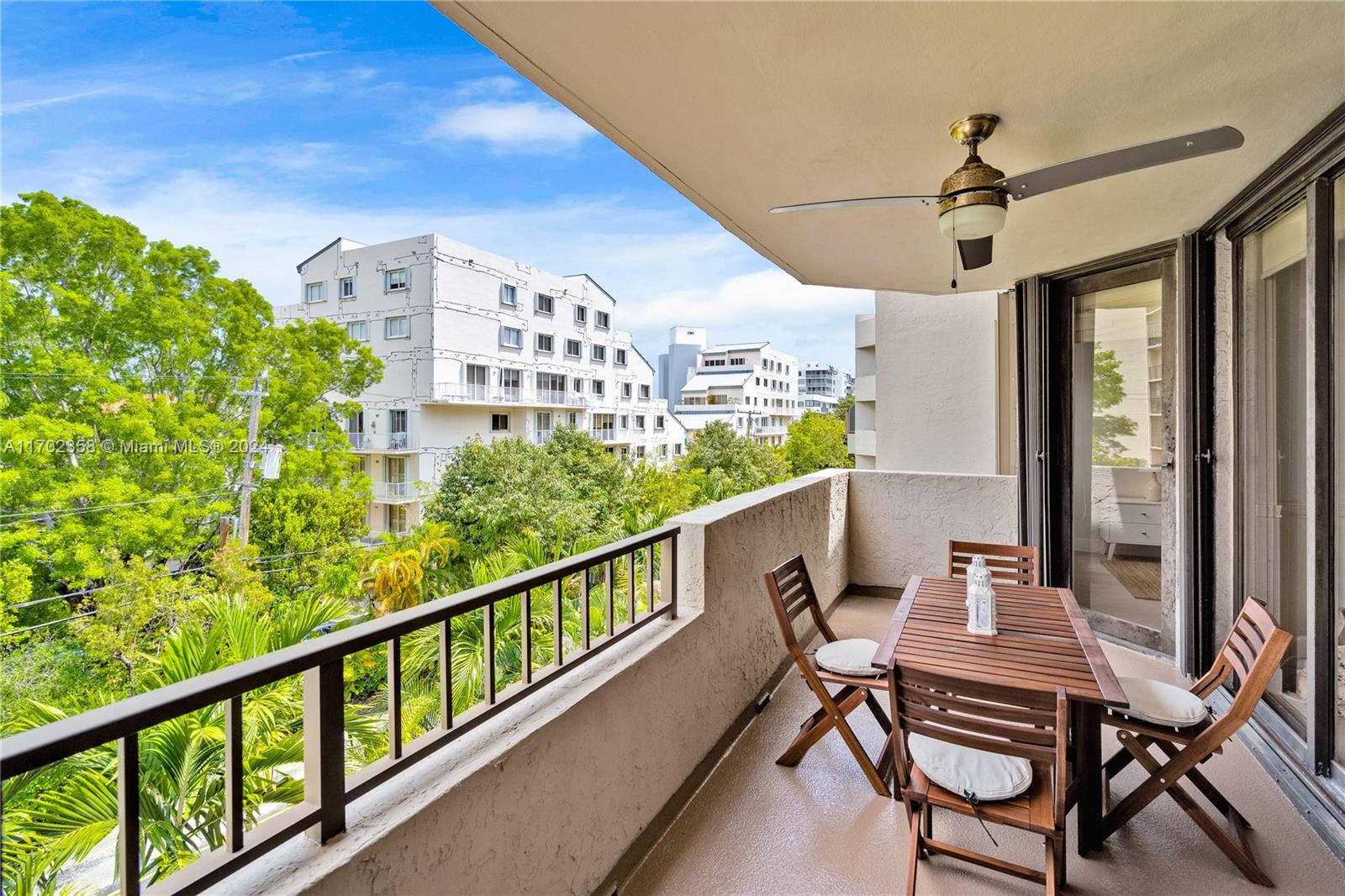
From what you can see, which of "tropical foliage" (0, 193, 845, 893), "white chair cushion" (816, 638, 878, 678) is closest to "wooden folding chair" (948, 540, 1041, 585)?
"white chair cushion" (816, 638, 878, 678)

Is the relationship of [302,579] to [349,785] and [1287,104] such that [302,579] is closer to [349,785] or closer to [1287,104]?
[349,785]

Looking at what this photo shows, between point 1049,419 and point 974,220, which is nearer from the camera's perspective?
point 974,220

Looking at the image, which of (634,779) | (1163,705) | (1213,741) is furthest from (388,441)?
(1213,741)

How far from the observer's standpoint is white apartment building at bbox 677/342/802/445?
126ft

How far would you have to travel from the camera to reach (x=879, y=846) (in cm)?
207

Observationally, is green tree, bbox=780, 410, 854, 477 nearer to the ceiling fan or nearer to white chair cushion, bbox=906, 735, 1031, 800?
the ceiling fan

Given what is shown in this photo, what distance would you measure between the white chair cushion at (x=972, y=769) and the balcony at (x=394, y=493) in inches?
815

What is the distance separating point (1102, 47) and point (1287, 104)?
2.74ft

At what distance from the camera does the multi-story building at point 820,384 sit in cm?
5403

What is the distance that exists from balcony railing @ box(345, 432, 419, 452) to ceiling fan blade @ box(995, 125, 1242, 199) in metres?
21.3

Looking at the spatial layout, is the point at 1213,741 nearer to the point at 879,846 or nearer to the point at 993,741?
the point at 993,741

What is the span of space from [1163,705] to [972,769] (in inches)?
31.9

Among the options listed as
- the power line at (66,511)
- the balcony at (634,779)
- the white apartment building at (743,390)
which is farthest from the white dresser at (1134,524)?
the white apartment building at (743,390)

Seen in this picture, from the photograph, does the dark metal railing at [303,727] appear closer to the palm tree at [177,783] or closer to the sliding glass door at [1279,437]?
the palm tree at [177,783]
